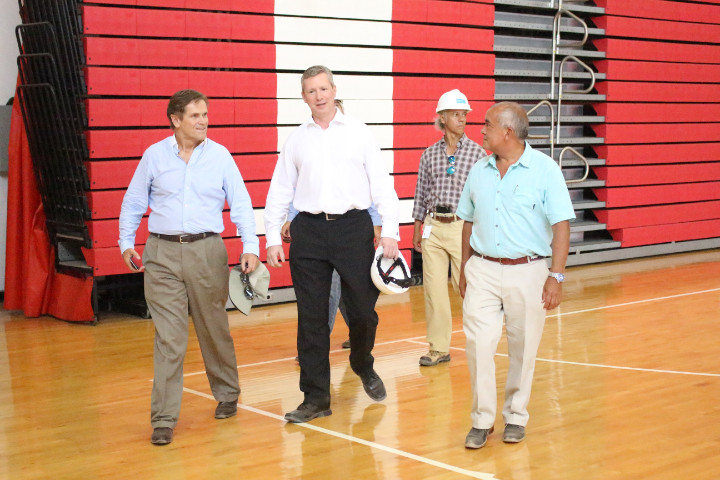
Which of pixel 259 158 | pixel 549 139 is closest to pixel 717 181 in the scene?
pixel 549 139

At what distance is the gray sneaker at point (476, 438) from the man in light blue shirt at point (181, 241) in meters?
1.32

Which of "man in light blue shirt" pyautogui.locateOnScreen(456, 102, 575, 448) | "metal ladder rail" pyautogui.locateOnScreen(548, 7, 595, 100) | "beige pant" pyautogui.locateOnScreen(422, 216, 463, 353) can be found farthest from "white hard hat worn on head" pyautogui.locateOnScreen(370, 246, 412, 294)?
"metal ladder rail" pyautogui.locateOnScreen(548, 7, 595, 100)

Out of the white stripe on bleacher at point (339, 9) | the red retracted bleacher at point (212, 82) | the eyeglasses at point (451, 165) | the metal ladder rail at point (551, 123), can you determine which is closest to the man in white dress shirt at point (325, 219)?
the eyeglasses at point (451, 165)

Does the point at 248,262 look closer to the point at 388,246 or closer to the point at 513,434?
the point at 388,246

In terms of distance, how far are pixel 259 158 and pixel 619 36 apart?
5.33 meters

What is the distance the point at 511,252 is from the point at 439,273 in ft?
6.27

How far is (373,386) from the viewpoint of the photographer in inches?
203

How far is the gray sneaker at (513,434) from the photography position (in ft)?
14.4

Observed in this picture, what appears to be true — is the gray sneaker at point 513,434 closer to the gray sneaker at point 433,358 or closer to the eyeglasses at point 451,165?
the gray sneaker at point 433,358

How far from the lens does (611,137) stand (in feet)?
37.6

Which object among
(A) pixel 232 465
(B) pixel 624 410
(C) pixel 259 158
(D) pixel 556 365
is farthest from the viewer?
(C) pixel 259 158

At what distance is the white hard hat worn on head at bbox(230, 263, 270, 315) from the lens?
4.82 m

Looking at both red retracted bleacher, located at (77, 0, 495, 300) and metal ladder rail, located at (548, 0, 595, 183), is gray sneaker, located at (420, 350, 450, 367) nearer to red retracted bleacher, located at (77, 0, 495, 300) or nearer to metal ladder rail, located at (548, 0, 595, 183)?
red retracted bleacher, located at (77, 0, 495, 300)

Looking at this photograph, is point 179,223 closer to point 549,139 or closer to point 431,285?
point 431,285
